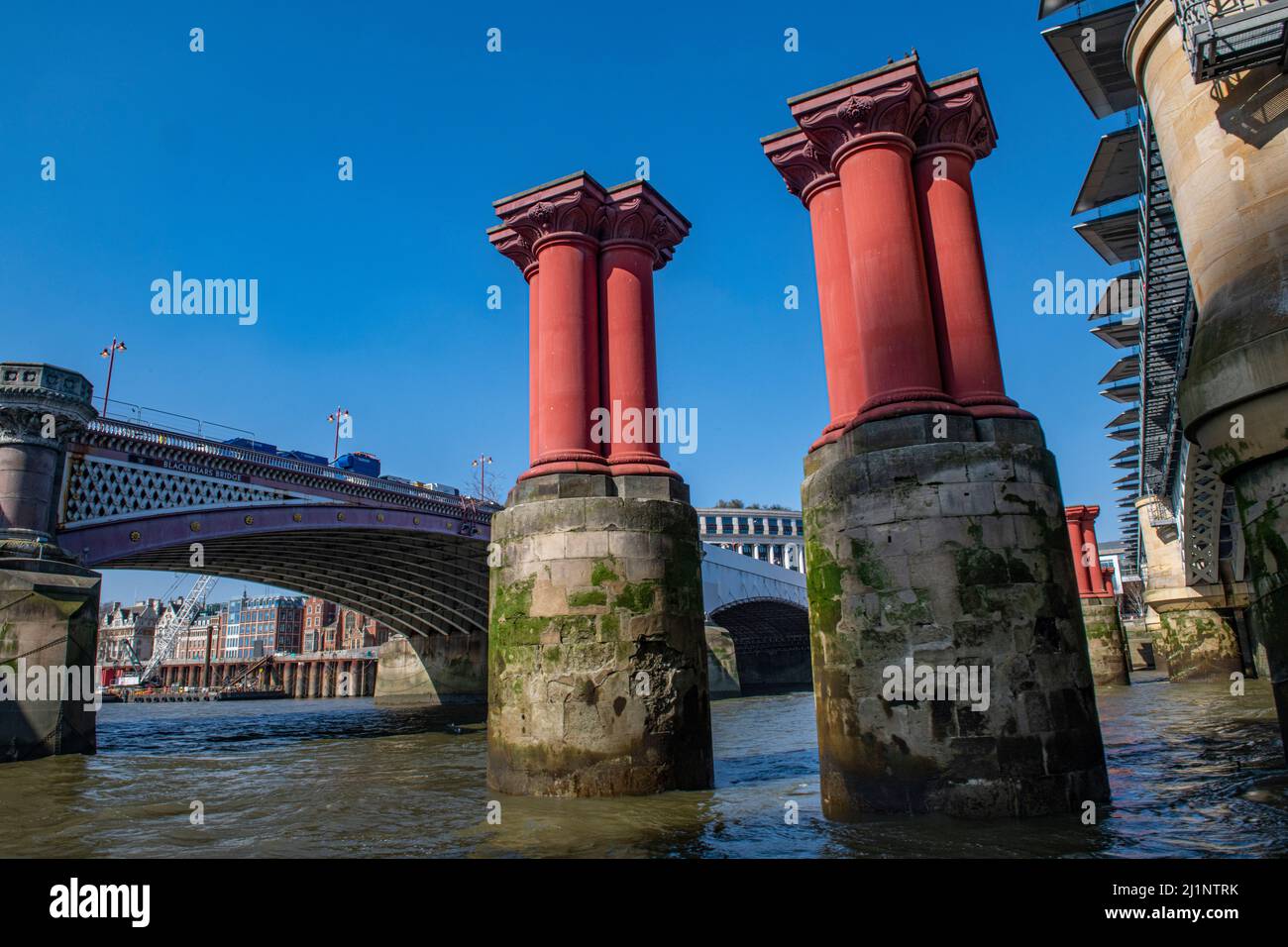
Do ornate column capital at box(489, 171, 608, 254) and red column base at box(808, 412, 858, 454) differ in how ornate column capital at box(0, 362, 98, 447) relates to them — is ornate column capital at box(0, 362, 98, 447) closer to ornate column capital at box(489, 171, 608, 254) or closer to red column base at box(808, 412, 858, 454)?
ornate column capital at box(489, 171, 608, 254)

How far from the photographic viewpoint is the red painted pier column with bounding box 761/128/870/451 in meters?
11.2

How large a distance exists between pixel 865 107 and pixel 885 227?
1499 millimetres

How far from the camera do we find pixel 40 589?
786 inches

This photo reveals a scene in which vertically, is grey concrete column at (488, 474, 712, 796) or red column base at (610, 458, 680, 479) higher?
red column base at (610, 458, 680, 479)

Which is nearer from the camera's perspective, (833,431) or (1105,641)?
(833,431)

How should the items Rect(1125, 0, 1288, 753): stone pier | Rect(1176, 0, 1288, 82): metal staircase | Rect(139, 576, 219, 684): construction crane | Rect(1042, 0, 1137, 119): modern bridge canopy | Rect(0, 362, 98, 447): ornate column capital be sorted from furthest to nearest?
Rect(139, 576, 219, 684): construction crane → Rect(0, 362, 98, 447): ornate column capital → Rect(1042, 0, 1137, 119): modern bridge canopy → Rect(1176, 0, 1288, 82): metal staircase → Rect(1125, 0, 1288, 753): stone pier

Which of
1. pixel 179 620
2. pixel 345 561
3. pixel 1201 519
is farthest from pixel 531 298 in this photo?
pixel 179 620

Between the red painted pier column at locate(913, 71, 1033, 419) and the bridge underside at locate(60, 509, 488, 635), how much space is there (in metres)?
29.2

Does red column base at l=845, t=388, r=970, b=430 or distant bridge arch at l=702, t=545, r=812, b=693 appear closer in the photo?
red column base at l=845, t=388, r=970, b=430

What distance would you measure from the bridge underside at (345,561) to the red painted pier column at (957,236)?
29.2m

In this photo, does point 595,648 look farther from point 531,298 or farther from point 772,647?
point 772,647

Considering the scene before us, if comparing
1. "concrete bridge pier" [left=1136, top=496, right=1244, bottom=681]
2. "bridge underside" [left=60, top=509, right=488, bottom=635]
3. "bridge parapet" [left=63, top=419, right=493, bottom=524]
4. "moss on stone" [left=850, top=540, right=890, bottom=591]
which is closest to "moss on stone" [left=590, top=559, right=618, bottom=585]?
"moss on stone" [left=850, top=540, right=890, bottom=591]

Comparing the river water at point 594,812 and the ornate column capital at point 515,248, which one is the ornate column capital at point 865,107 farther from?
the river water at point 594,812
